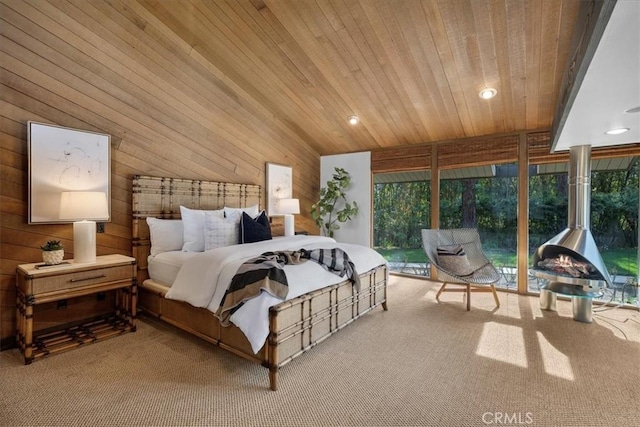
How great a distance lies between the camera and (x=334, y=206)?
19.7 feet

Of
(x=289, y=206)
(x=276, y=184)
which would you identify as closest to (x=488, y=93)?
(x=289, y=206)

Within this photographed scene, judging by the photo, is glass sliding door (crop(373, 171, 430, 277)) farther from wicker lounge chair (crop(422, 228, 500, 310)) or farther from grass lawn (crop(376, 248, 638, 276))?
wicker lounge chair (crop(422, 228, 500, 310))

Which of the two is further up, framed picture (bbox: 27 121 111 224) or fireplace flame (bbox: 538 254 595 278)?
framed picture (bbox: 27 121 111 224)

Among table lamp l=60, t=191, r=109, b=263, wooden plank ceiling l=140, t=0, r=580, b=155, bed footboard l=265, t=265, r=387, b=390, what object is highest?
wooden plank ceiling l=140, t=0, r=580, b=155

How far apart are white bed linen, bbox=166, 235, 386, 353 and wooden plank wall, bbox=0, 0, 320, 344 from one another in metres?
1.34

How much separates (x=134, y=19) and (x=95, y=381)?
3470mm

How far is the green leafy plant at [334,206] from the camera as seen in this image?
5699mm

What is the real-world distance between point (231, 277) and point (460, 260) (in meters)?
3.04

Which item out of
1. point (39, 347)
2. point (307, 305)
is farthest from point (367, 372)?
point (39, 347)

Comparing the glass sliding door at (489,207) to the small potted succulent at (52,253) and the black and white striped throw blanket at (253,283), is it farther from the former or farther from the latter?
the small potted succulent at (52,253)

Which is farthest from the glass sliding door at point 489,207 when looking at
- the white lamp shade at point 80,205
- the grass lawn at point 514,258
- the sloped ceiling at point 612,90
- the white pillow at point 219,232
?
the white lamp shade at point 80,205

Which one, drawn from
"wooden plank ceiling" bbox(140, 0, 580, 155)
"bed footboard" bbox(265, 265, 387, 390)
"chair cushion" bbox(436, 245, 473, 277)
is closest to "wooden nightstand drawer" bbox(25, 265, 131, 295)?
"bed footboard" bbox(265, 265, 387, 390)

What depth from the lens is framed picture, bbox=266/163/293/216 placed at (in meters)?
5.15

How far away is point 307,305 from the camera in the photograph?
2.44 m
